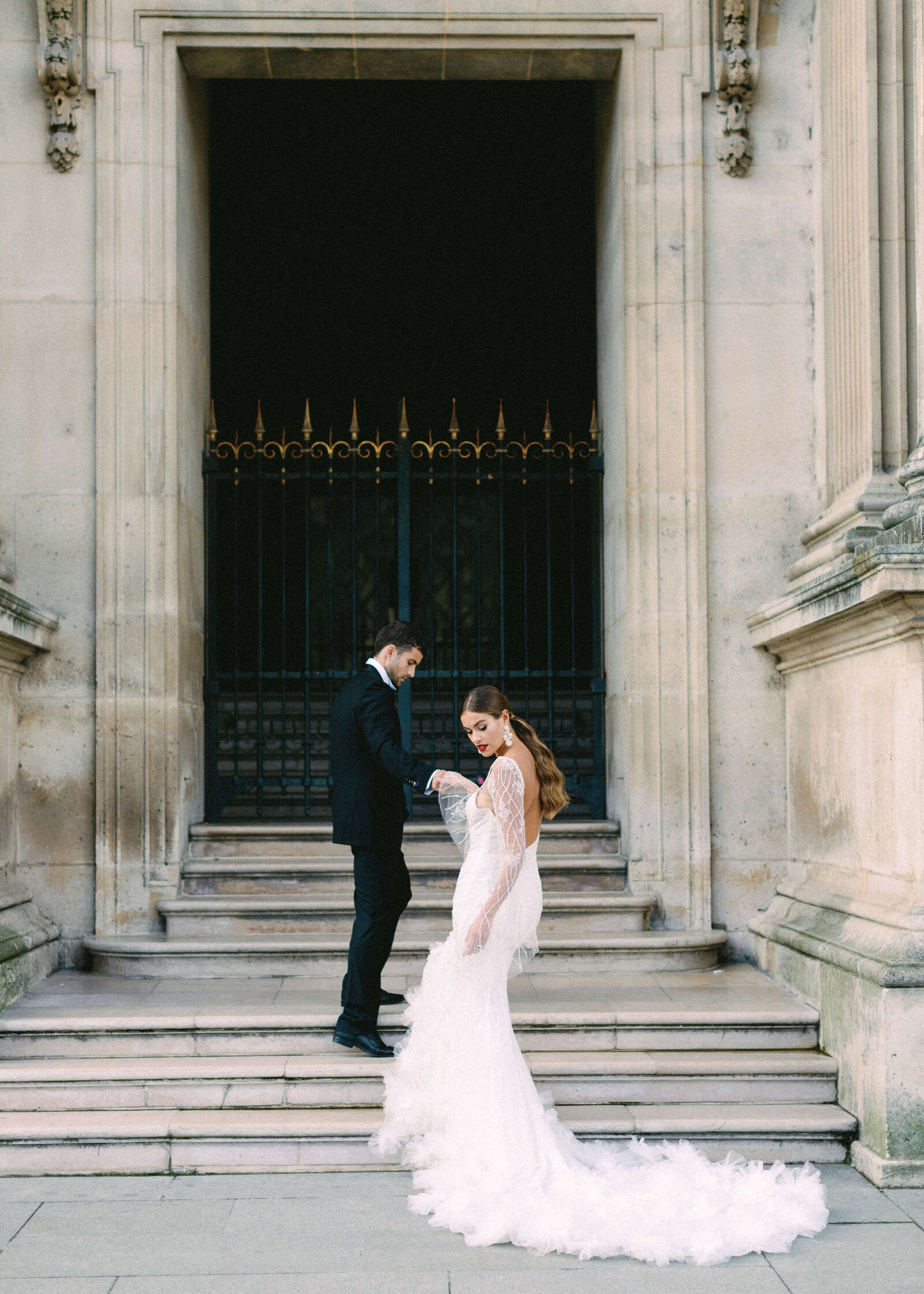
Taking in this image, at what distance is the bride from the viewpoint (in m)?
4.01

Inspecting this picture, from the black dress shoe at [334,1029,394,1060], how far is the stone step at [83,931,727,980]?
1.02 m

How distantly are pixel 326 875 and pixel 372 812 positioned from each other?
1712 mm

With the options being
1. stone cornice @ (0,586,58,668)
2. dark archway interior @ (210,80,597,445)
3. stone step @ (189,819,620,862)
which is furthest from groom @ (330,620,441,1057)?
dark archway interior @ (210,80,597,445)

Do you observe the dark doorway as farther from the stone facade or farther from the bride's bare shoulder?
the bride's bare shoulder

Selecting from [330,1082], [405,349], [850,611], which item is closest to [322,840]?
[330,1082]

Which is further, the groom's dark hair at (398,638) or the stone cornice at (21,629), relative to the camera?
the stone cornice at (21,629)

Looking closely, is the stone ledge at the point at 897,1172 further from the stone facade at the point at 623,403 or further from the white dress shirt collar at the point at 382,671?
the white dress shirt collar at the point at 382,671

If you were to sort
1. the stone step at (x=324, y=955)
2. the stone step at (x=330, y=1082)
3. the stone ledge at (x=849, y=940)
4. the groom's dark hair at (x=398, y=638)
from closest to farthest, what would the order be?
the stone ledge at (x=849, y=940), the stone step at (x=330, y=1082), the groom's dark hair at (x=398, y=638), the stone step at (x=324, y=955)

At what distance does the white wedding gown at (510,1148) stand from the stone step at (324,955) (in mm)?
1375

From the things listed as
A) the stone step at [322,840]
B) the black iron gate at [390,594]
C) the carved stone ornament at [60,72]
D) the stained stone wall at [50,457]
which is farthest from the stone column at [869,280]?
the carved stone ornament at [60,72]

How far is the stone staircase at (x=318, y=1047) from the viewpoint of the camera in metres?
4.91

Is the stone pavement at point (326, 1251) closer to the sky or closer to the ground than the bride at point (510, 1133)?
closer to the ground

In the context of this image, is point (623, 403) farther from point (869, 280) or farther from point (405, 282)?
point (405, 282)

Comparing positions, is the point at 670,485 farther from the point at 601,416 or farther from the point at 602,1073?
the point at 602,1073
